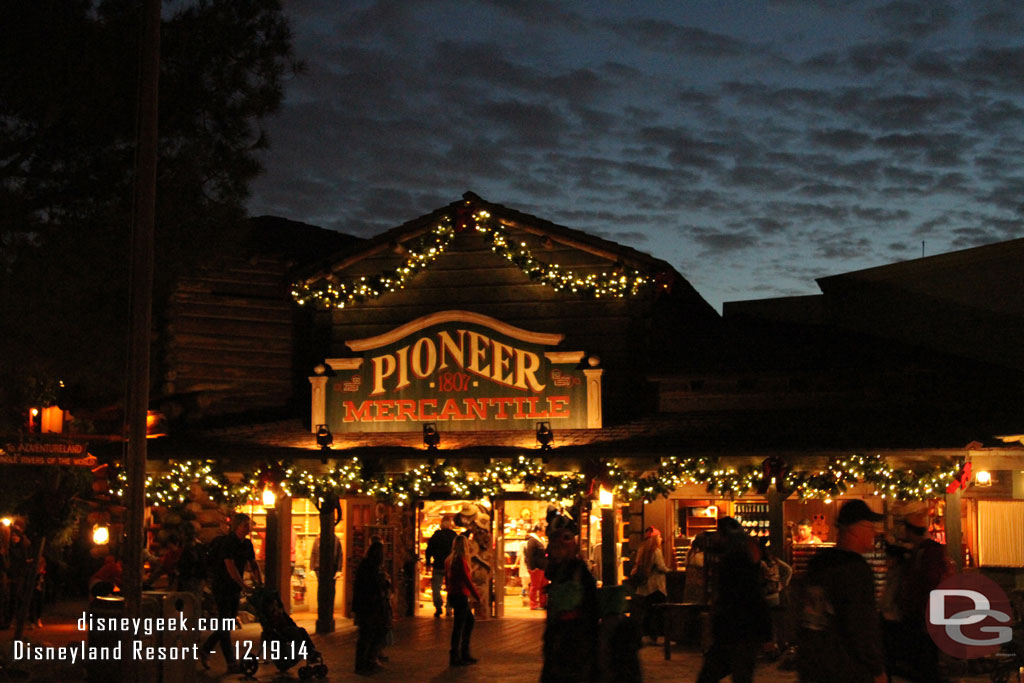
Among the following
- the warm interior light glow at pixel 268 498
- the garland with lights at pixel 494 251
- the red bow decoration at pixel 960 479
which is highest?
the garland with lights at pixel 494 251

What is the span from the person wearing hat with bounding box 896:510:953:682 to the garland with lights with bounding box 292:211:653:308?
10.00 meters

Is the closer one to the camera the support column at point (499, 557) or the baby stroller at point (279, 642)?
the baby stroller at point (279, 642)

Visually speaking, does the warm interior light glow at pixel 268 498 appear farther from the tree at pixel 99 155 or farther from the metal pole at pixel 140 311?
the metal pole at pixel 140 311

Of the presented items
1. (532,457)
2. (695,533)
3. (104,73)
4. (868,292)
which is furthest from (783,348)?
(104,73)

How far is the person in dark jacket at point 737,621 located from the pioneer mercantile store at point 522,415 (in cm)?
780

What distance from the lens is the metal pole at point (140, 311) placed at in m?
11.5

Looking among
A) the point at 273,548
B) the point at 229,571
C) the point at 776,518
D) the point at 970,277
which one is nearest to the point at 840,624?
the point at 229,571

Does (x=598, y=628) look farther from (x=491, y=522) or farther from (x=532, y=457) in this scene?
(x=491, y=522)

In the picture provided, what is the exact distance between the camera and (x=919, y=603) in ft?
33.1

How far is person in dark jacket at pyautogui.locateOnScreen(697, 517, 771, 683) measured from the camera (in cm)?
899

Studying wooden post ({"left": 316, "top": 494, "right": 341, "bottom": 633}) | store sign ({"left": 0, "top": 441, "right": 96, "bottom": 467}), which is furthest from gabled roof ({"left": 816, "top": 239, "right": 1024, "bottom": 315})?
store sign ({"left": 0, "top": 441, "right": 96, "bottom": 467})

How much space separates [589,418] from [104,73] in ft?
30.2

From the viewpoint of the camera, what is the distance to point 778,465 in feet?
54.8

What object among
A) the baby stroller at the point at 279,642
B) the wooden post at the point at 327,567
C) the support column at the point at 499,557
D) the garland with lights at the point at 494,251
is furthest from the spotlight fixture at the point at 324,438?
the baby stroller at the point at 279,642
